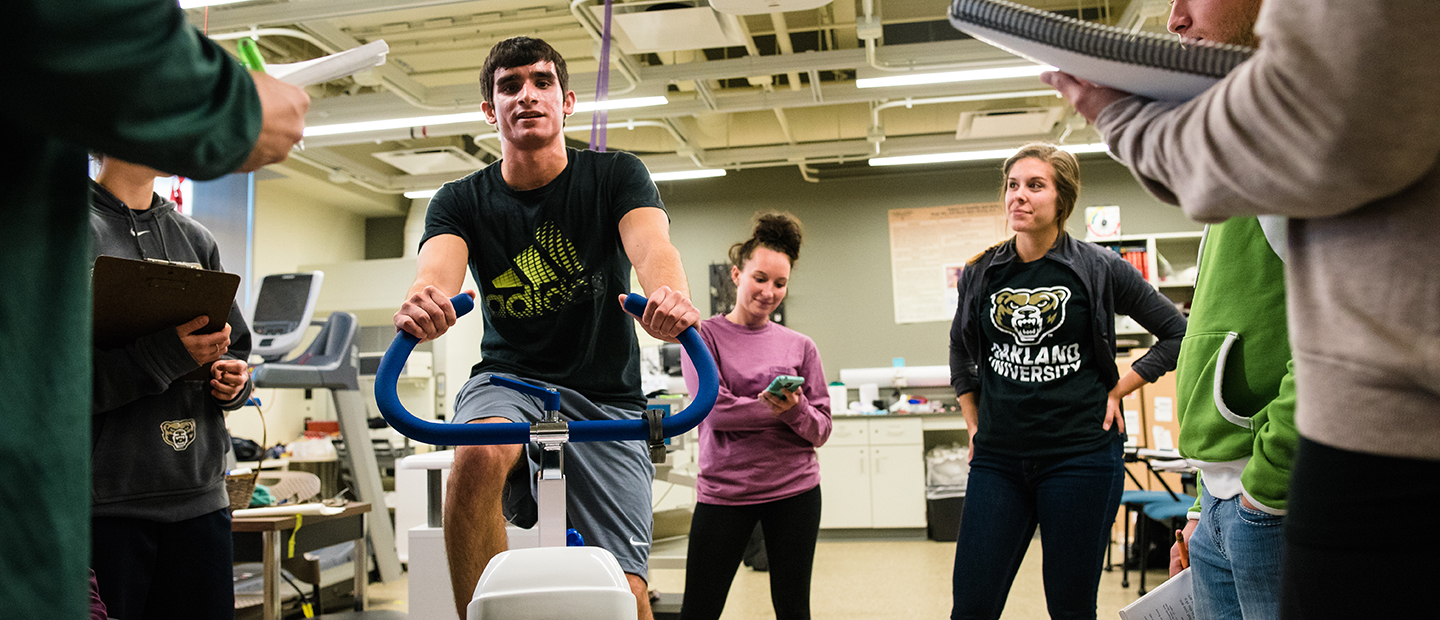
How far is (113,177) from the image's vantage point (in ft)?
6.08

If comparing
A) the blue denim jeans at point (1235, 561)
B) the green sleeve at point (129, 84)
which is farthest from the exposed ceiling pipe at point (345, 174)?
the blue denim jeans at point (1235, 561)

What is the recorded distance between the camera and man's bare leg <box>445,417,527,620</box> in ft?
5.14

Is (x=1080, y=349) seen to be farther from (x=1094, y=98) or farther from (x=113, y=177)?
(x=113, y=177)

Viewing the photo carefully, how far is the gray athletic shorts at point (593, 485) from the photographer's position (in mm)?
1705

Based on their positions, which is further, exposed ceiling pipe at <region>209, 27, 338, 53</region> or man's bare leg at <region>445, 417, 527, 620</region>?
exposed ceiling pipe at <region>209, 27, 338, 53</region>

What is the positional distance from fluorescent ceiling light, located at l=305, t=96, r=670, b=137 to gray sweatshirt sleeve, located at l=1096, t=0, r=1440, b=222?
5636mm

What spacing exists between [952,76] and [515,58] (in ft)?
15.1

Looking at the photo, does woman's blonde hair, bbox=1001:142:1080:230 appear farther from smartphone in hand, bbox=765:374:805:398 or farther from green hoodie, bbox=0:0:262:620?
green hoodie, bbox=0:0:262:620

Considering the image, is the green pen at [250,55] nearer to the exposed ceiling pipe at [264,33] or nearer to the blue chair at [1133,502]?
the exposed ceiling pipe at [264,33]

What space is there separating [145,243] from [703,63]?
470 centimetres

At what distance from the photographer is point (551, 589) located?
3.50 feet

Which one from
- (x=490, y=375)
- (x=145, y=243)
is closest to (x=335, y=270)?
(x=145, y=243)

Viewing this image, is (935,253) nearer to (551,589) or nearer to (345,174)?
(345,174)

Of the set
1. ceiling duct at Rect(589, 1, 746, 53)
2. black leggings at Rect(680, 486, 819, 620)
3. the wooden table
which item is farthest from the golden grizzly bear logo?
ceiling duct at Rect(589, 1, 746, 53)
